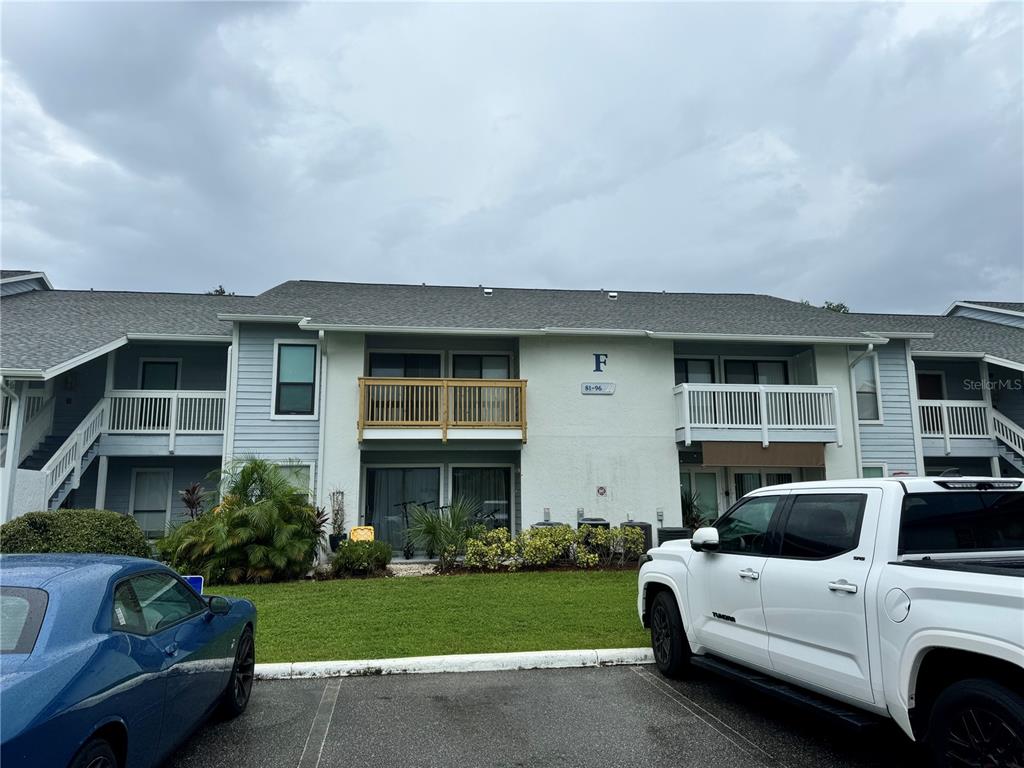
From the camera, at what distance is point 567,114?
53.9 ft

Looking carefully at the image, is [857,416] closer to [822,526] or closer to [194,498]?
[822,526]

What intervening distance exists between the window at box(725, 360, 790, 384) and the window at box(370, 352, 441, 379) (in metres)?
7.98

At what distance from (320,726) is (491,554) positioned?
776cm

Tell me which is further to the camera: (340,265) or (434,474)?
(340,265)

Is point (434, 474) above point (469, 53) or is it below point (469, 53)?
below

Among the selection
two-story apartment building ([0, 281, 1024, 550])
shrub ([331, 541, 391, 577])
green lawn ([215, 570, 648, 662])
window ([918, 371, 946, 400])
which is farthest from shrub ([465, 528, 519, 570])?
window ([918, 371, 946, 400])

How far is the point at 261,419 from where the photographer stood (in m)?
15.8

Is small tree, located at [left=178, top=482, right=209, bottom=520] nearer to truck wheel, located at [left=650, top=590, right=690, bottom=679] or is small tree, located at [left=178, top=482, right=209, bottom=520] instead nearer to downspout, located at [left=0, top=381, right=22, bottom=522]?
downspout, located at [left=0, top=381, right=22, bottom=522]

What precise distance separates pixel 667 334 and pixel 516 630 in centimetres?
994

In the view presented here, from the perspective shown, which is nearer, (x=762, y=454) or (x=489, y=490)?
(x=762, y=454)

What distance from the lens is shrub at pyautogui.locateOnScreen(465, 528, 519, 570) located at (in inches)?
507

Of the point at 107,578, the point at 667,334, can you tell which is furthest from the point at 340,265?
the point at 107,578

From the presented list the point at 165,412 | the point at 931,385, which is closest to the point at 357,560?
the point at 165,412

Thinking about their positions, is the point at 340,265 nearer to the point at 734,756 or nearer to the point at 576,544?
the point at 576,544
